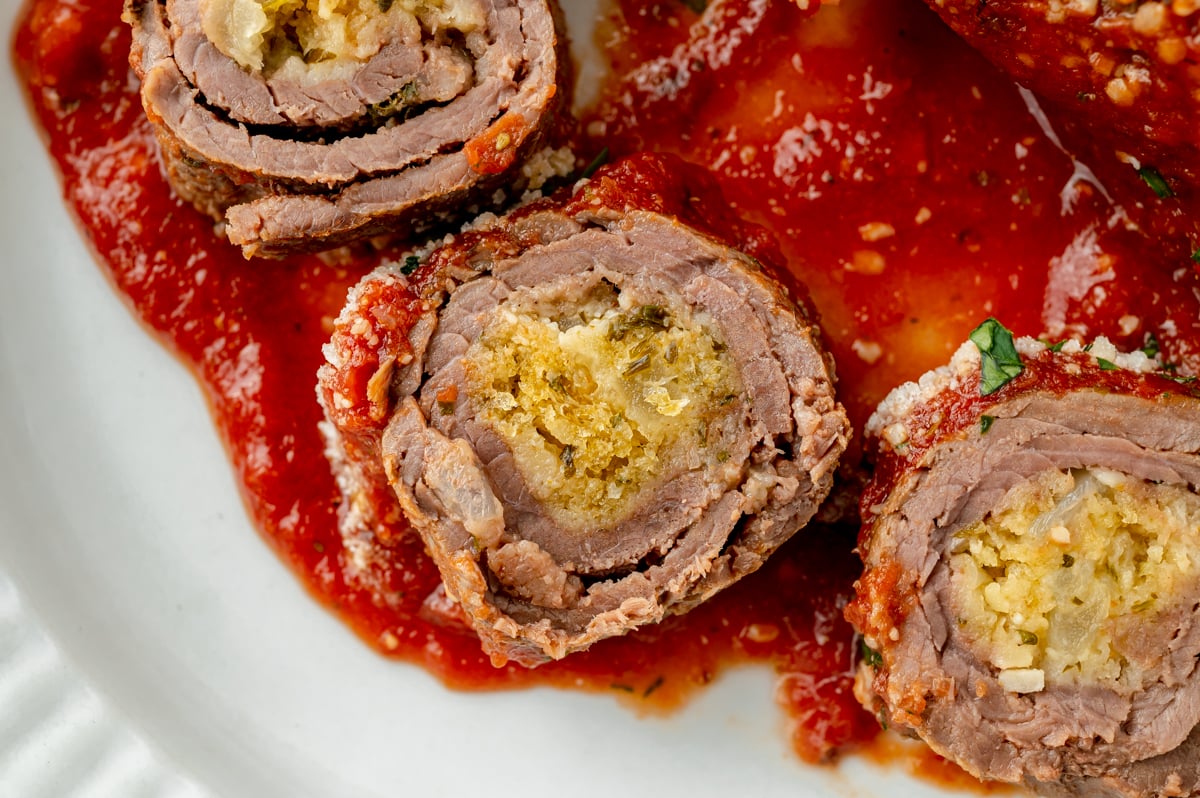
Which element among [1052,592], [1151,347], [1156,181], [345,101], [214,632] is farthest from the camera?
[214,632]

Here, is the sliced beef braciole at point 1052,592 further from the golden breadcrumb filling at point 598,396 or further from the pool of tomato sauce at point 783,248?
the golden breadcrumb filling at point 598,396

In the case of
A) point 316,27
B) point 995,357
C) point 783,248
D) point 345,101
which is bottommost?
point 995,357

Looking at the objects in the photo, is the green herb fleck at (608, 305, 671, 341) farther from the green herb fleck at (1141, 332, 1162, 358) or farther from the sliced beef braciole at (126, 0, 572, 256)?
the green herb fleck at (1141, 332, 1162, 358)

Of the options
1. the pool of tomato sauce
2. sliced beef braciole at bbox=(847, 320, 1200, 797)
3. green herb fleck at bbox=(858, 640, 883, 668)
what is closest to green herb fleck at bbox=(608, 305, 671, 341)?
the pool of tomato sauce

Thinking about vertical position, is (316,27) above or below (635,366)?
above

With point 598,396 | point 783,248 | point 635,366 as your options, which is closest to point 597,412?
point 598,396

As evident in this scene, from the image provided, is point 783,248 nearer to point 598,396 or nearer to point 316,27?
point 598,396

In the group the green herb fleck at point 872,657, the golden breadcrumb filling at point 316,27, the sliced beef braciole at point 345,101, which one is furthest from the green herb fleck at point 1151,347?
the golden breadcrumb filling at point 316,27
